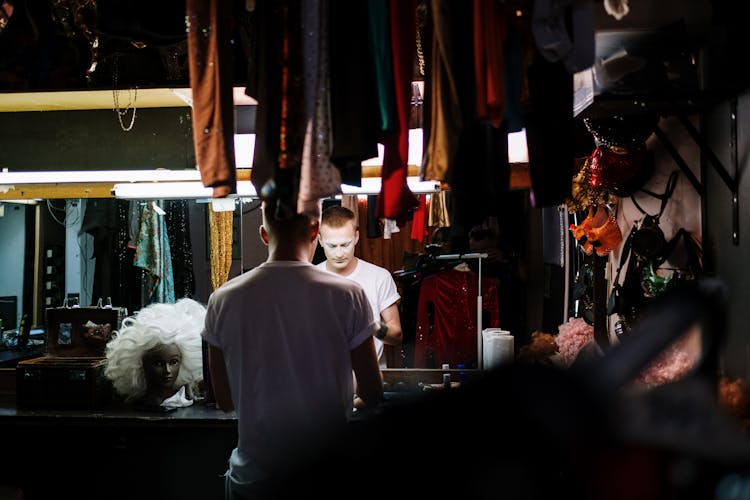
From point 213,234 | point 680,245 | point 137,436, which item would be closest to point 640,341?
point 680,245

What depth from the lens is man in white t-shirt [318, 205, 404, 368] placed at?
4.00m

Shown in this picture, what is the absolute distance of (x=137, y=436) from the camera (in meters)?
3.75

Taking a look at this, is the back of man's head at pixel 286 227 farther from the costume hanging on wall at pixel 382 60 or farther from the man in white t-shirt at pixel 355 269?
the man in white t-shirt at pixel 355 269

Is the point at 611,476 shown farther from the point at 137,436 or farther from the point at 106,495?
the point at 106,495

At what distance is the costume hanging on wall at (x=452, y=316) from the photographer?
5.38 metres

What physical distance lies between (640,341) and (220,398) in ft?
6.94

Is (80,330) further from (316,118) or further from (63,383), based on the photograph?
(316,118)

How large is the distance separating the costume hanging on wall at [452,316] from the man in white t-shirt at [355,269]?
1.01 metres

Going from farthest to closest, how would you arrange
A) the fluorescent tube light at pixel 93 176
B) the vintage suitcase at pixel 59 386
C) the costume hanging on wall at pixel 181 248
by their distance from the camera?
1. the costume hanging on wall at pixel 181 248
2. the fluorescent tube light at pixel 93 176
3. the vintage suitcase at pixel 59 386

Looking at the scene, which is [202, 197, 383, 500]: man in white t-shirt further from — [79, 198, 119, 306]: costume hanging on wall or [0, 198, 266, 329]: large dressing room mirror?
[79, 198, 119, 306]: costume hanging on wall

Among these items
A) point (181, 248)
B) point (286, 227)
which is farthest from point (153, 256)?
point (286, 227)

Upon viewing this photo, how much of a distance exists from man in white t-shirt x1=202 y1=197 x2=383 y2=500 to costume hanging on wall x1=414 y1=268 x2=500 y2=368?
3081 mm

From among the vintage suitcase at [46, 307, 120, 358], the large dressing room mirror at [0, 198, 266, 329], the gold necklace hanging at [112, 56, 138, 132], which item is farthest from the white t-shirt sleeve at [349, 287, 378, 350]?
the large dressing room mirror at [0, 198, 266, 329]

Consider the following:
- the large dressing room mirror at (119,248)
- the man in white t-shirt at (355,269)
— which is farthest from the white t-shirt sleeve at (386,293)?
the large dressing room mirror at (119,248)
